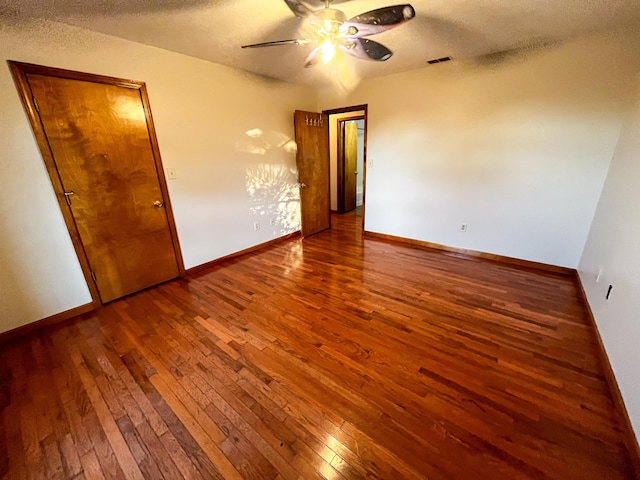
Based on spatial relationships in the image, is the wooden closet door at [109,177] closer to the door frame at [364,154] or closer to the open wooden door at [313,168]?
the open wooden door at [313,168]

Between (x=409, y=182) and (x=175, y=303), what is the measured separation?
3278 millimetres

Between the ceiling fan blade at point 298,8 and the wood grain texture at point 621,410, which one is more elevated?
the ceiling fan blade at point 298,8

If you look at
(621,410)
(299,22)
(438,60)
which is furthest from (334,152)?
(621,410)

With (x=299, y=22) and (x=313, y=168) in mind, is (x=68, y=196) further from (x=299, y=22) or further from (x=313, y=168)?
(x=313, y=168)

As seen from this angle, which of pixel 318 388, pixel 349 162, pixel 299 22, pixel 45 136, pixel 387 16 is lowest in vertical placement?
pixel 318 388

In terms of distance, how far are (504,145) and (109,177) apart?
4.12 m

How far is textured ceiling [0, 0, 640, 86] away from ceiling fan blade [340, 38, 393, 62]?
0.22 meters

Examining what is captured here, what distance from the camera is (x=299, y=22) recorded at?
2018mm

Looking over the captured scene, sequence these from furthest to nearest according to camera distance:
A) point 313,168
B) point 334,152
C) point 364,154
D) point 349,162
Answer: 1. point 349,162
2. point 334,152
3. point 313,168
4. point 364,154

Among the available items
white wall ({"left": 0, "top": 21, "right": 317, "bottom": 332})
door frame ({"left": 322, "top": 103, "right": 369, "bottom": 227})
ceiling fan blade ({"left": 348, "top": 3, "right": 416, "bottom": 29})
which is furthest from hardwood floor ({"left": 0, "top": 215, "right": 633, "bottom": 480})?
ceiling fan blade ({"left": 348, "top": 3, "right": 416, "bottom": 29})

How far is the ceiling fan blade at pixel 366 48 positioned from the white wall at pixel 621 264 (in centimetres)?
197

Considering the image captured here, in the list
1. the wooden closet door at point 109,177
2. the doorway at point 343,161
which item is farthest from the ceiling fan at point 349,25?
the doorway at point 343,161

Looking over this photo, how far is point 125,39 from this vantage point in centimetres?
229

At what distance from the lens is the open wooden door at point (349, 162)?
5656 millimetres
